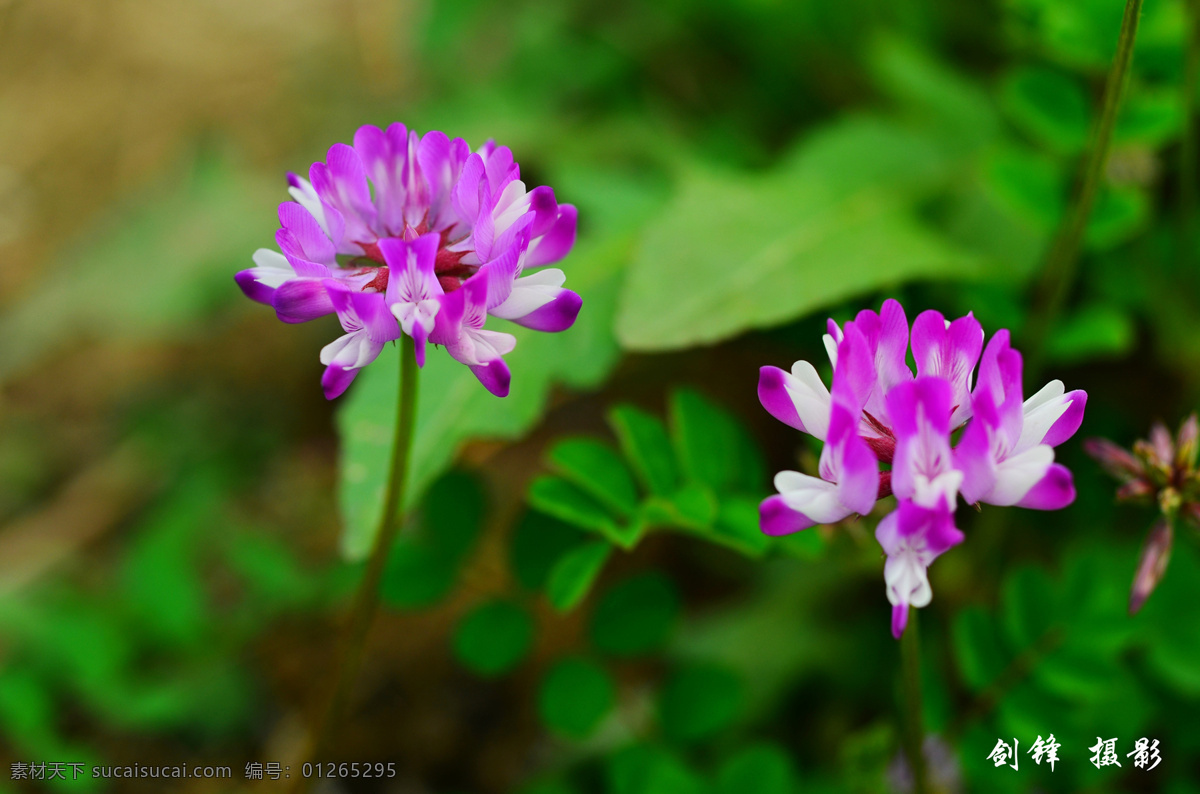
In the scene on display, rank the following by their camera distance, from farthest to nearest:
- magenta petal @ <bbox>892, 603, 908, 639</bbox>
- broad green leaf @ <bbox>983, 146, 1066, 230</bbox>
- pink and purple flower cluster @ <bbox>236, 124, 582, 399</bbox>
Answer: broad green leaf @ <bbox>983, 146, 1066, 230</bbox> < pink and purple flower cluster @ <bbox>236, 124, 582, 399</bbox> < magenta petal @ <bbox>892, 603, 908, 639</bbox>

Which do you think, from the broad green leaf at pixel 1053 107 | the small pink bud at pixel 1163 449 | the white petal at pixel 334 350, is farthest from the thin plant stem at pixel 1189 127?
the white petal at pixel 334 350

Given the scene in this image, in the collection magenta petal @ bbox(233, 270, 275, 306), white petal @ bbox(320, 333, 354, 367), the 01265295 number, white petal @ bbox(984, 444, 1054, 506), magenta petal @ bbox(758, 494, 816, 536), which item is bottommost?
white petal @ bbox(984, 444, 1054, 506)

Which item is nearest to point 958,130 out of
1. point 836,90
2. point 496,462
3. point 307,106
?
point 836,90

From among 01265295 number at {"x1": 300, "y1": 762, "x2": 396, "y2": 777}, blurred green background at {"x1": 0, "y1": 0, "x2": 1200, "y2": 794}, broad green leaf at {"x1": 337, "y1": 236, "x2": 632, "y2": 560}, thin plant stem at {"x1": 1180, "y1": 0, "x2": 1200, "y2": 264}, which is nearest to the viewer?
broad green leaf at {"x1": 337, "y1": 236, "x2": 632, "y2": 560}

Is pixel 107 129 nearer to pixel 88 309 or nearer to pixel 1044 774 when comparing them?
pixel 88 309

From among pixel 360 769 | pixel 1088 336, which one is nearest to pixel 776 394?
pixel 1088 336

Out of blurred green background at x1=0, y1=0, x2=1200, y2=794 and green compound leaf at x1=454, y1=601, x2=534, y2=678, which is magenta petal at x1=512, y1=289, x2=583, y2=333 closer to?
blurred green background at x1=0, y1=0, x2=1200, y2=794

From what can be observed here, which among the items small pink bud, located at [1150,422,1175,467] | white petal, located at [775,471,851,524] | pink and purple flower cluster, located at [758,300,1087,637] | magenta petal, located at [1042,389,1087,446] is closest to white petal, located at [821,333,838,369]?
pink and purple flower cluster, located at [758,300,1087,637]

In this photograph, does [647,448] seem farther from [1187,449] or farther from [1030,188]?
[1030,188]
